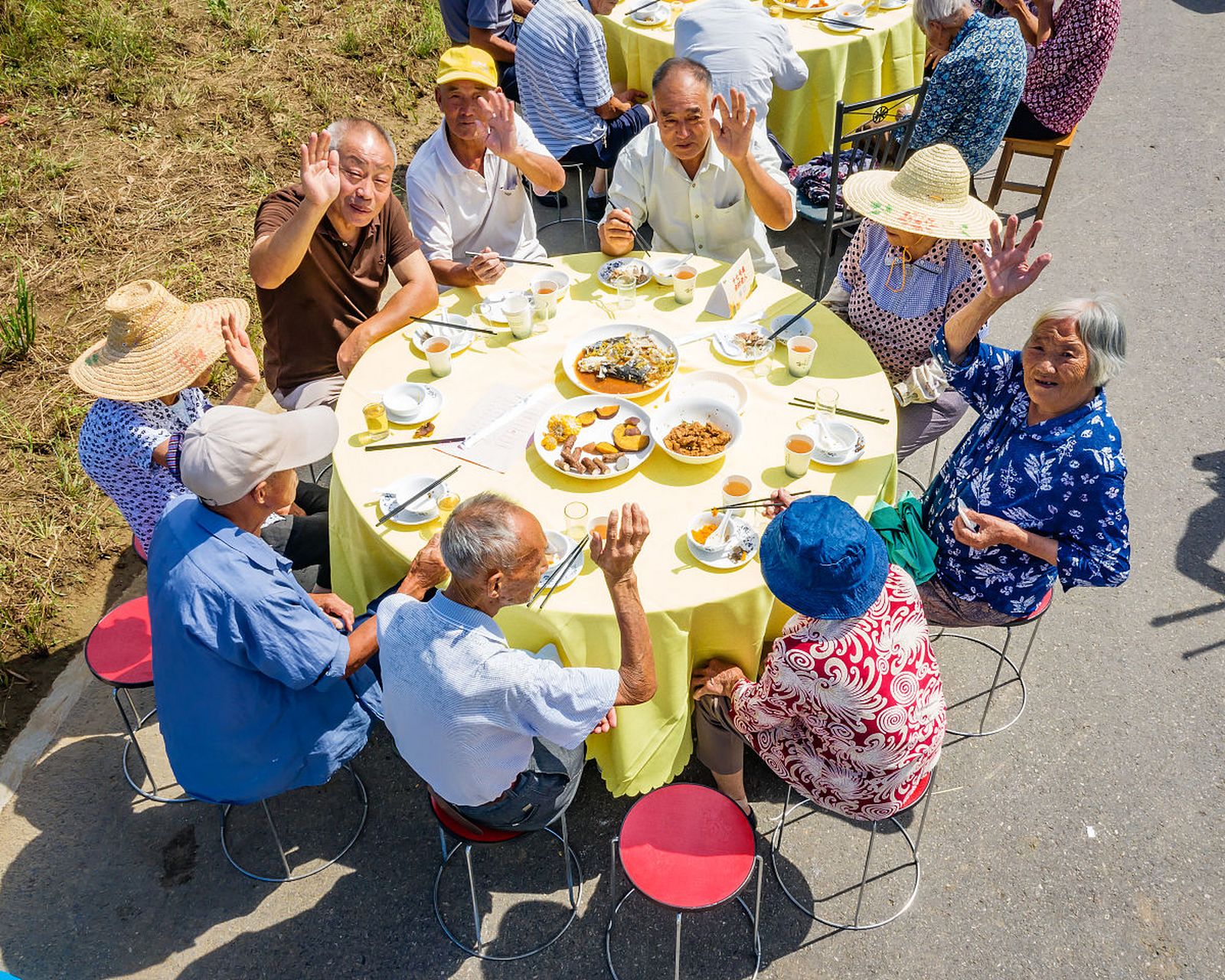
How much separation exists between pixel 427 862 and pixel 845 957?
166 cm

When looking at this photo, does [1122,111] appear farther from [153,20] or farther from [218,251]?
[153,20]

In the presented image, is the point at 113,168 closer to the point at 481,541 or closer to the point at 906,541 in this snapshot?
the point at 481,541

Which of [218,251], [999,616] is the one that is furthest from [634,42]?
[999,616]

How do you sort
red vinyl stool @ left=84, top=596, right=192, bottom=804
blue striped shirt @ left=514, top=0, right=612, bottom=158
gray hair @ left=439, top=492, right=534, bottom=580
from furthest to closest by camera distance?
blue striped shirt @ left=514, top=0, right=612, bottom=158
red vinyl stool @ left=84, top=596, right=192, bottom=804
gray hair @ left=439, top=492, right=534, bottom=580

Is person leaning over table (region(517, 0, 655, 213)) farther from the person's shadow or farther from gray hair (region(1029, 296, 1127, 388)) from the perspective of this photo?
the person's shadow

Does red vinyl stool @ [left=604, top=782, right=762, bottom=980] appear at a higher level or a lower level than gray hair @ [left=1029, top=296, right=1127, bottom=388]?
lower

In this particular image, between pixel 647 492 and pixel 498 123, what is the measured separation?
256 centimetres

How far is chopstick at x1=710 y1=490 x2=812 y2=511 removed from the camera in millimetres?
3275

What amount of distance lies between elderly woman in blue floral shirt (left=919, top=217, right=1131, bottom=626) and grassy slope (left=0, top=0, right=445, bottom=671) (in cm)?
442

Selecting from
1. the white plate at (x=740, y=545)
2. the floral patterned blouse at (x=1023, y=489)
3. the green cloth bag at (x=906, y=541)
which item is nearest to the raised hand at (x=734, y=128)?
the floral patterned blouse at (x=1023, y=489)

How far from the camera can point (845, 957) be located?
3.27 metres

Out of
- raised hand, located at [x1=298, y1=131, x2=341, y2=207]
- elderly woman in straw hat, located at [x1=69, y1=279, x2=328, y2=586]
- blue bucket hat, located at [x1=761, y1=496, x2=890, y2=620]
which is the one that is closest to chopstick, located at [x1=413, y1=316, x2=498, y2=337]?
raised hand, located at [x1=298, y1=131, x2=341, y2=207]

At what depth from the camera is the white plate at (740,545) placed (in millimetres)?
3162

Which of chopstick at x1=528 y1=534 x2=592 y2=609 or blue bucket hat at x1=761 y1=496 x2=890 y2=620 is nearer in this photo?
blue bucket hat at x1=761 y1=496 x2=890 y2=620
